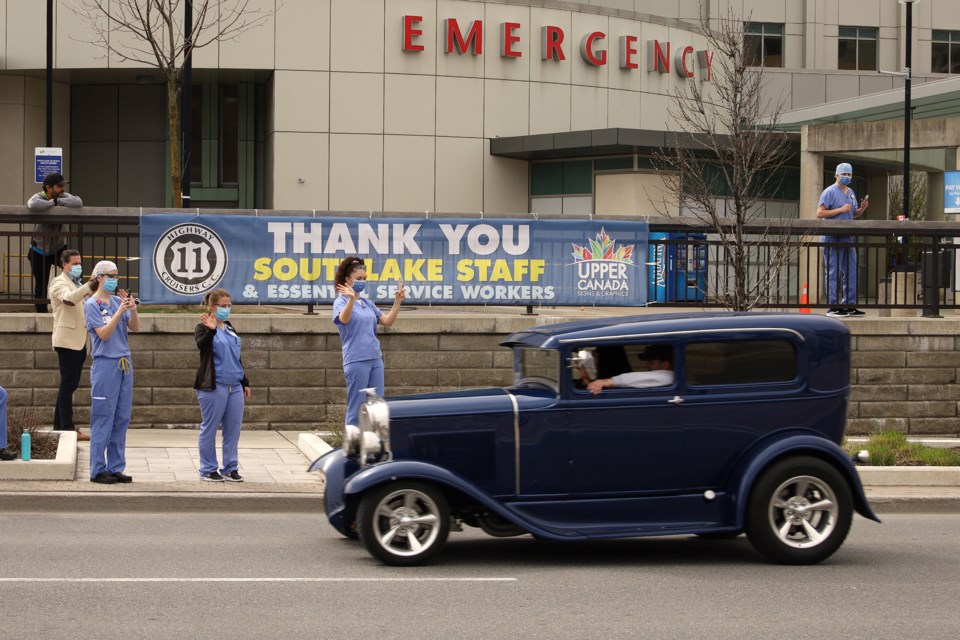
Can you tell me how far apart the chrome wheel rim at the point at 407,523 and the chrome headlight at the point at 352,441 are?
550 mm

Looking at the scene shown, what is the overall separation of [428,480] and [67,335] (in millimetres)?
6244

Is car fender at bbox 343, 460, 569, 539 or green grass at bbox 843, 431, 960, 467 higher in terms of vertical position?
car fender at bbox 343, 460, 569, 539

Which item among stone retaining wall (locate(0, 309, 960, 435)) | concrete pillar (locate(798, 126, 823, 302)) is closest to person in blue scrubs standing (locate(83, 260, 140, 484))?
stone retaining wall (locate(0, 309, 960, 435))

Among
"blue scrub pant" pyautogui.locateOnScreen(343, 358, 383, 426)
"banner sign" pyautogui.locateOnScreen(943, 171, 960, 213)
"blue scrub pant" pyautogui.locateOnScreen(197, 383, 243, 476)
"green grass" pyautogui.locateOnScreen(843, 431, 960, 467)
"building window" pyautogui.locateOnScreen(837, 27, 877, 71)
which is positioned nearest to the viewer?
"blue scrub pant" pyautogui.locateOnScreen(197, 383, 243, 476)

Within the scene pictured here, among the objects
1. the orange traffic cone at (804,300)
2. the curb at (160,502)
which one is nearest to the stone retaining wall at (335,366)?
the orange traffic cone at (804,300)

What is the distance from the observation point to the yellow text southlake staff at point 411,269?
15180 millimetres

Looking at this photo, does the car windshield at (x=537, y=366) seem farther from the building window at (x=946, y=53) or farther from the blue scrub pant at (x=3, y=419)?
the building window at (x=946, y=53)

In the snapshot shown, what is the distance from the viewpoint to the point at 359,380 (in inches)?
459

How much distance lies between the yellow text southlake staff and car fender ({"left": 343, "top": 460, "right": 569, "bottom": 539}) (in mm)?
7159

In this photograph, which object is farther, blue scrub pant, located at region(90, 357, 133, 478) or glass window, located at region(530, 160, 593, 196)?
glass window, located at region(530, 160, 593, 196)

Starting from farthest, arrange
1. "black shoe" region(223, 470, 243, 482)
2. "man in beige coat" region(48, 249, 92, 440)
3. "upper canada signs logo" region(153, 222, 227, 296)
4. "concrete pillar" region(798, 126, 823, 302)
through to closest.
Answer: "concrete pillar" region(798, 126, 823, 302) < "upper canada signs logo" region(153, 222, 227, 296) < "man in beige coat" region(48, 249, 92, 440) < "black shoe" region(223, 470, 243, 482)

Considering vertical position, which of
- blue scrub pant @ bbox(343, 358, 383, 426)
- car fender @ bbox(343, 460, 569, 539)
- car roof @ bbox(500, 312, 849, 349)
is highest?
car roof @ bbox(500, 312, 849, 349)

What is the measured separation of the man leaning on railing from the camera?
14.6 m

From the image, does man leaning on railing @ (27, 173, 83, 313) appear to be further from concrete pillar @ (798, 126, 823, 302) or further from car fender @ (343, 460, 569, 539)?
concrete pillar @ (798, 126, 823, 302)
